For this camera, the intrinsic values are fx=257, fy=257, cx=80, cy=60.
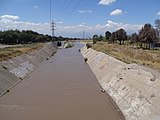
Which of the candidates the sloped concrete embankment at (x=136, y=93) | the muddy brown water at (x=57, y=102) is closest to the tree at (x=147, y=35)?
the muddy brown water at (x=57, y=102)

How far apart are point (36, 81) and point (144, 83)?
42.1 feet

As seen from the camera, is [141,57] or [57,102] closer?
[57,102]

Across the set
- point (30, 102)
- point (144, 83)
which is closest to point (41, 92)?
point (30, 102)

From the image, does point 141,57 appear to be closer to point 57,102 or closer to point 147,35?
point 57,102

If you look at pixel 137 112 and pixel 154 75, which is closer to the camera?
pixel 137 112

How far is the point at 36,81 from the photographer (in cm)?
2520

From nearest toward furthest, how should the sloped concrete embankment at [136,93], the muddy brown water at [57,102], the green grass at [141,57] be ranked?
the sloped concrete embankment at [136,93] < the muddy brown water at [57,102] < the green grass at [141,57]

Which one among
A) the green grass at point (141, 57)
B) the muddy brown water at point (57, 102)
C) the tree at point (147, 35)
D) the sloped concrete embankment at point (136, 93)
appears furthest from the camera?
the tree at point (147, 35)

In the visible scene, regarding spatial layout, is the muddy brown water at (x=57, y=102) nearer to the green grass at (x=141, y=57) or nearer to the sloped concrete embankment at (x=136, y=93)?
the sloped concrete embankment at (x=136, y=93)

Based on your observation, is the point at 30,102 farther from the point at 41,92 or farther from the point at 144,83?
the point at 144,83

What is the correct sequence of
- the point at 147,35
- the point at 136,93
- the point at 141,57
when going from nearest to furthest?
the point at 136,93, the point at 141,57, the point at 147,35

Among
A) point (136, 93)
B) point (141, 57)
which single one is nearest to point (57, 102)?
point (136, 93)

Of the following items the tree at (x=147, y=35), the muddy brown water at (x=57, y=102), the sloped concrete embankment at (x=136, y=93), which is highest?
the tree at (x=147, y=35)

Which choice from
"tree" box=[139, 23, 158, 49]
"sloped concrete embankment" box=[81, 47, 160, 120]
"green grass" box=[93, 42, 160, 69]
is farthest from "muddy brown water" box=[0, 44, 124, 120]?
"tree" box=[139, 23, 158, 49]
